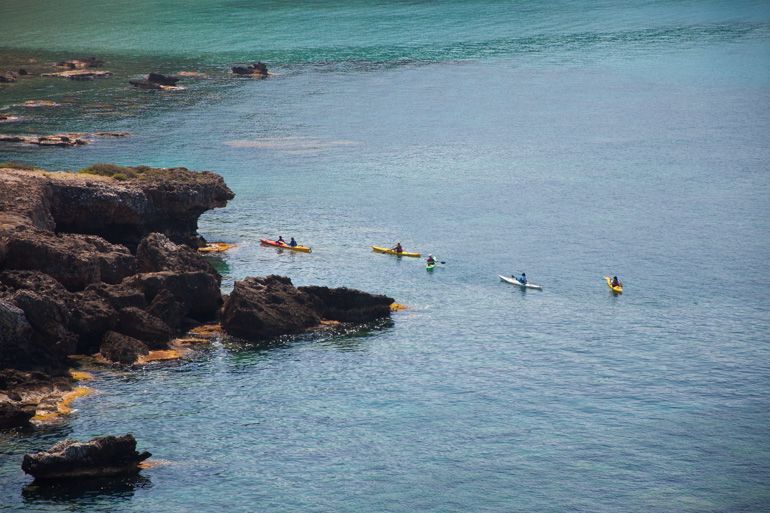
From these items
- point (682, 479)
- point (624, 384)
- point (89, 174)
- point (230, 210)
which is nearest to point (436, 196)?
point (230, 210)

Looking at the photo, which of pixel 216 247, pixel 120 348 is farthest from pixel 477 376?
pixel 216 247

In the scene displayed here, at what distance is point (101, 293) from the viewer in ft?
309

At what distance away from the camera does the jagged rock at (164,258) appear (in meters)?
102

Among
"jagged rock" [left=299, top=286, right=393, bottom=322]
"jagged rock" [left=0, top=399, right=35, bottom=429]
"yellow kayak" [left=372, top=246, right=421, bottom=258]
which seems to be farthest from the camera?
"yellow kayak" [left=372, top=246, right=421, bottom=258]

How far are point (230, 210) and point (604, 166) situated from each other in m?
63.6

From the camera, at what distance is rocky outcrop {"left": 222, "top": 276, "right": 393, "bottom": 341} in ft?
322

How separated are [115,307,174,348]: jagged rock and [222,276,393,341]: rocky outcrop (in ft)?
21.8

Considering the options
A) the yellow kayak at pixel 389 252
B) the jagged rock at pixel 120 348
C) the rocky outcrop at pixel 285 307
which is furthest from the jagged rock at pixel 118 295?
the yellow kayak at pixel 389 252

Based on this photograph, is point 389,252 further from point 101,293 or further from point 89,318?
point 89,318

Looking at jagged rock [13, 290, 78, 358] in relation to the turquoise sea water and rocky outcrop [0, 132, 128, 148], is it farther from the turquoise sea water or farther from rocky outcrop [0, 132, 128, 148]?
rocky outcrop [0, 132, 128, 148]

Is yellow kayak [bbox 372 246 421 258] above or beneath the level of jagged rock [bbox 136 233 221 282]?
beneath

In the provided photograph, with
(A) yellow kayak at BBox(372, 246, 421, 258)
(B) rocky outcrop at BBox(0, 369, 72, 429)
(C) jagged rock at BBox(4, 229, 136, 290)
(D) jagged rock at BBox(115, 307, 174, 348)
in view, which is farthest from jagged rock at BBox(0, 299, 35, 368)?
(A) yellow kayak at BBox(372, 246, 421, 258)

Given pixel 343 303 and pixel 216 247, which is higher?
pixel 343 303

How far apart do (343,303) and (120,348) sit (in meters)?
21.4
